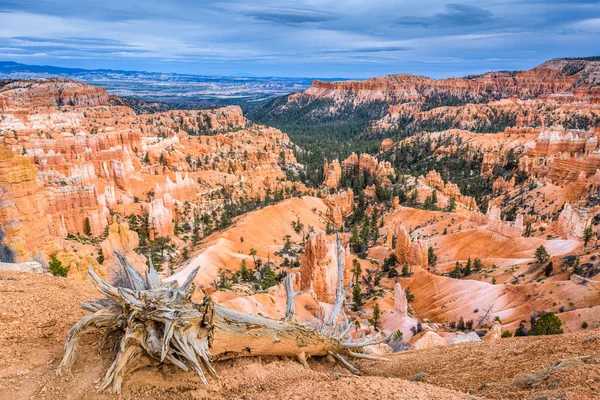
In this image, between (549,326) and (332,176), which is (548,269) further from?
(332,176)

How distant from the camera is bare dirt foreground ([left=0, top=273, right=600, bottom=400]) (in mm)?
4594

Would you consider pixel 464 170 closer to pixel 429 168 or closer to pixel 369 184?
pixel 429 168

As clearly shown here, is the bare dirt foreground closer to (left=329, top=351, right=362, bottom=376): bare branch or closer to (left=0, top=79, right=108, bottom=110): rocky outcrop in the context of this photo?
(left=329, top=351, right=362, bottom=376): bare branch

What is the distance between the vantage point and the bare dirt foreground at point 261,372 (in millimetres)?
4594

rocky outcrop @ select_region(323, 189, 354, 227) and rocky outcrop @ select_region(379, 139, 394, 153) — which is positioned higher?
rocky outcrop @ select_region(379, 139, 394, 153)

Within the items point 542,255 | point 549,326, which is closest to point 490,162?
point 542,255

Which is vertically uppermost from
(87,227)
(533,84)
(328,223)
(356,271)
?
(533,84)

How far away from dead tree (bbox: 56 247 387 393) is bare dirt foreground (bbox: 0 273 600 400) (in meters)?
0.21

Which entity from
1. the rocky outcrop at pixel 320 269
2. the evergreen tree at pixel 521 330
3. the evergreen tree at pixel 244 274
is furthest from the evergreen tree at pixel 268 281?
the evergreen tree at pixel 521 330

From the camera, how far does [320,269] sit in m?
32.4

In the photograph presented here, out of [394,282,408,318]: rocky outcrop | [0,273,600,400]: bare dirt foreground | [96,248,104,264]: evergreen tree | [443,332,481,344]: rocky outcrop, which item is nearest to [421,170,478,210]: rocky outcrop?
[394,282,408,318]: rocky outcrop

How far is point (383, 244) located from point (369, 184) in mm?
32337

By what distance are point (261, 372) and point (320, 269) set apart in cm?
2686

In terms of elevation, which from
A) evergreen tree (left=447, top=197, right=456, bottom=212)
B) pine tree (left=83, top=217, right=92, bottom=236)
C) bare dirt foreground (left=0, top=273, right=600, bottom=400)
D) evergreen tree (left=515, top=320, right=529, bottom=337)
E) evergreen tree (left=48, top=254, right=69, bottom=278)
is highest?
bare dirt foreground (left=0, top=273, right=600, bottom=400)
